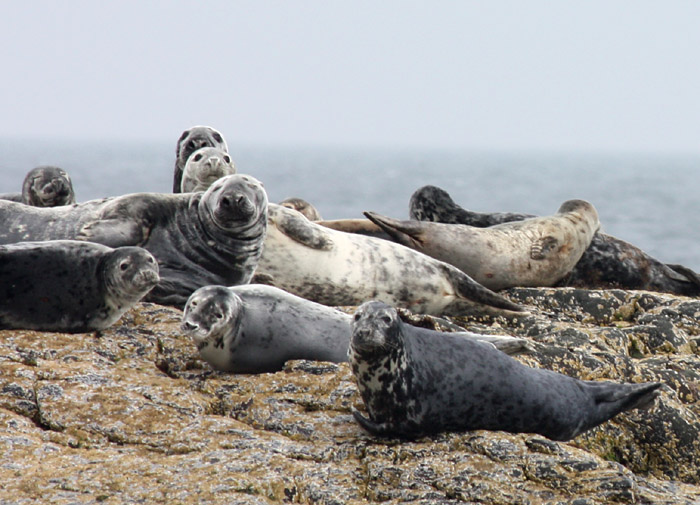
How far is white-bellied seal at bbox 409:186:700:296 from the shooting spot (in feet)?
27.1

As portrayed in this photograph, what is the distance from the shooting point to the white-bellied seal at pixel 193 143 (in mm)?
7871

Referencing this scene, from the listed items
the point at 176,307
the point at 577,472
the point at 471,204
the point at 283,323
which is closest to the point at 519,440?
the point at 577,472

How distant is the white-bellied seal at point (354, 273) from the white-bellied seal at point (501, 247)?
536mm

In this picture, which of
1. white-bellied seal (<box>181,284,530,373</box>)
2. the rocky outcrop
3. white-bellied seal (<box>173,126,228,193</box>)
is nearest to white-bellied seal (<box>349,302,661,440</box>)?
the rocky outcrop

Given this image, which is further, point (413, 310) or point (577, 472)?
point (413, 310)

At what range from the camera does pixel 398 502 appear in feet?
11.9

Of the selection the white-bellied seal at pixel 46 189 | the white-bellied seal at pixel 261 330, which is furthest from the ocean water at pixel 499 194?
the white-bellied seal at pixel 261 330

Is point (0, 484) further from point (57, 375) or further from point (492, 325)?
A: point (492, 325)

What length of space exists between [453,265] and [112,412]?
3.95m

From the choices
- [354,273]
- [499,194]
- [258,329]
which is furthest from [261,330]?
[499,194]

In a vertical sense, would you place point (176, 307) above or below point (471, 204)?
above

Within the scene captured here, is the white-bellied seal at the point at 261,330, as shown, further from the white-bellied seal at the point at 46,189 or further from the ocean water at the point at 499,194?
the ocean water at the point at 499,194

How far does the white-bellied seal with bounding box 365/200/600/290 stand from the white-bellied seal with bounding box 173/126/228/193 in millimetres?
1457

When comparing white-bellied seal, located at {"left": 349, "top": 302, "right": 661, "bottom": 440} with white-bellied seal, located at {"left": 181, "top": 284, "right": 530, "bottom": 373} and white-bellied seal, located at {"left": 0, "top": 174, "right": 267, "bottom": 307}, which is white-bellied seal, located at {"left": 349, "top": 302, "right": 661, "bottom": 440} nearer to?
white-bellied seal, located at {"left": 181, "top": 284, "right": 530, "bottom": 373}
